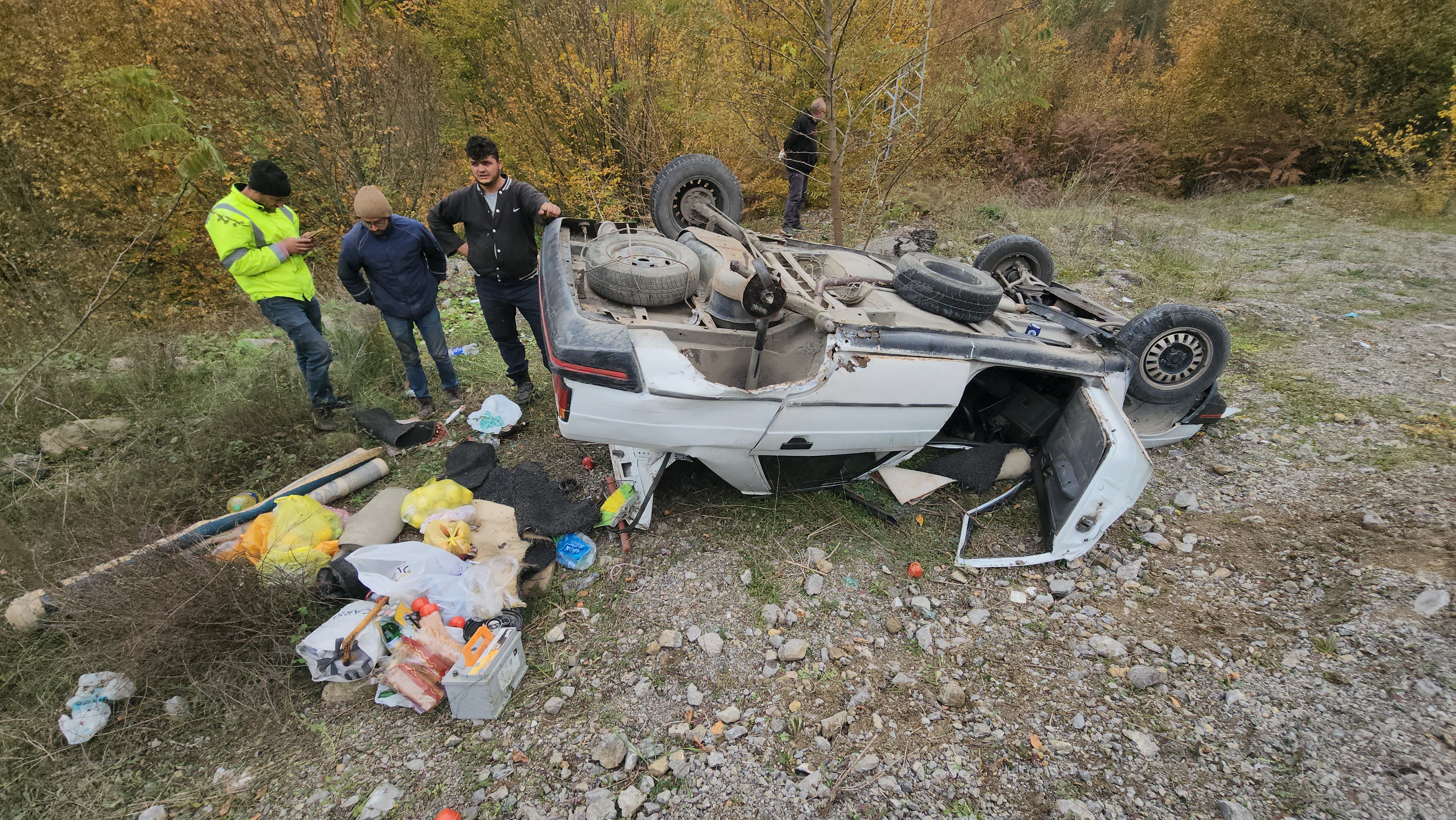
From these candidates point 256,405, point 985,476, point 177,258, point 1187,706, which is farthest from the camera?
point 177,258

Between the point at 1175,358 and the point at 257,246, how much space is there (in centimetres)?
556

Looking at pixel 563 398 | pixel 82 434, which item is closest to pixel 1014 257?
pixel 563 398

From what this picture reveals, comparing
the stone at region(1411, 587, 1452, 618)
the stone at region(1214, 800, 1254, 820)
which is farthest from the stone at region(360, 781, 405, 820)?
the stone at region(1411, 587, 1452, 618)

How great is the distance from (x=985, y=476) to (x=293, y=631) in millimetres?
3482

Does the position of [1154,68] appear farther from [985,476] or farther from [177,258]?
[177,258]

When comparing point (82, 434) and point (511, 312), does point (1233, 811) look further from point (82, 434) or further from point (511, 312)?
point (82, 434)

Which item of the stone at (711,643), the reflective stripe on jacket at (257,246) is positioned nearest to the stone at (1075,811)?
the stone at (711,643)

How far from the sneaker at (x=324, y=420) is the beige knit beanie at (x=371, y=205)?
54.8 inches

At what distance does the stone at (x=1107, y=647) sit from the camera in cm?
246

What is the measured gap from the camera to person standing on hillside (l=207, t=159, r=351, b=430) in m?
3.44

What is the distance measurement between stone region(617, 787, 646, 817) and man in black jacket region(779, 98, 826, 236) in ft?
18.5

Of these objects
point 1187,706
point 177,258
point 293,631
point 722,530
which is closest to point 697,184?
point 722,530

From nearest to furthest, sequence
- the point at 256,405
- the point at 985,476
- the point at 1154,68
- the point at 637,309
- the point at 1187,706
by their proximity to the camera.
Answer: the point at 1187,706, the point at 637,309, the point at 985,476, the point at 256,405, the point at 1154,68

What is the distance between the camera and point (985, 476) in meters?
3.25
